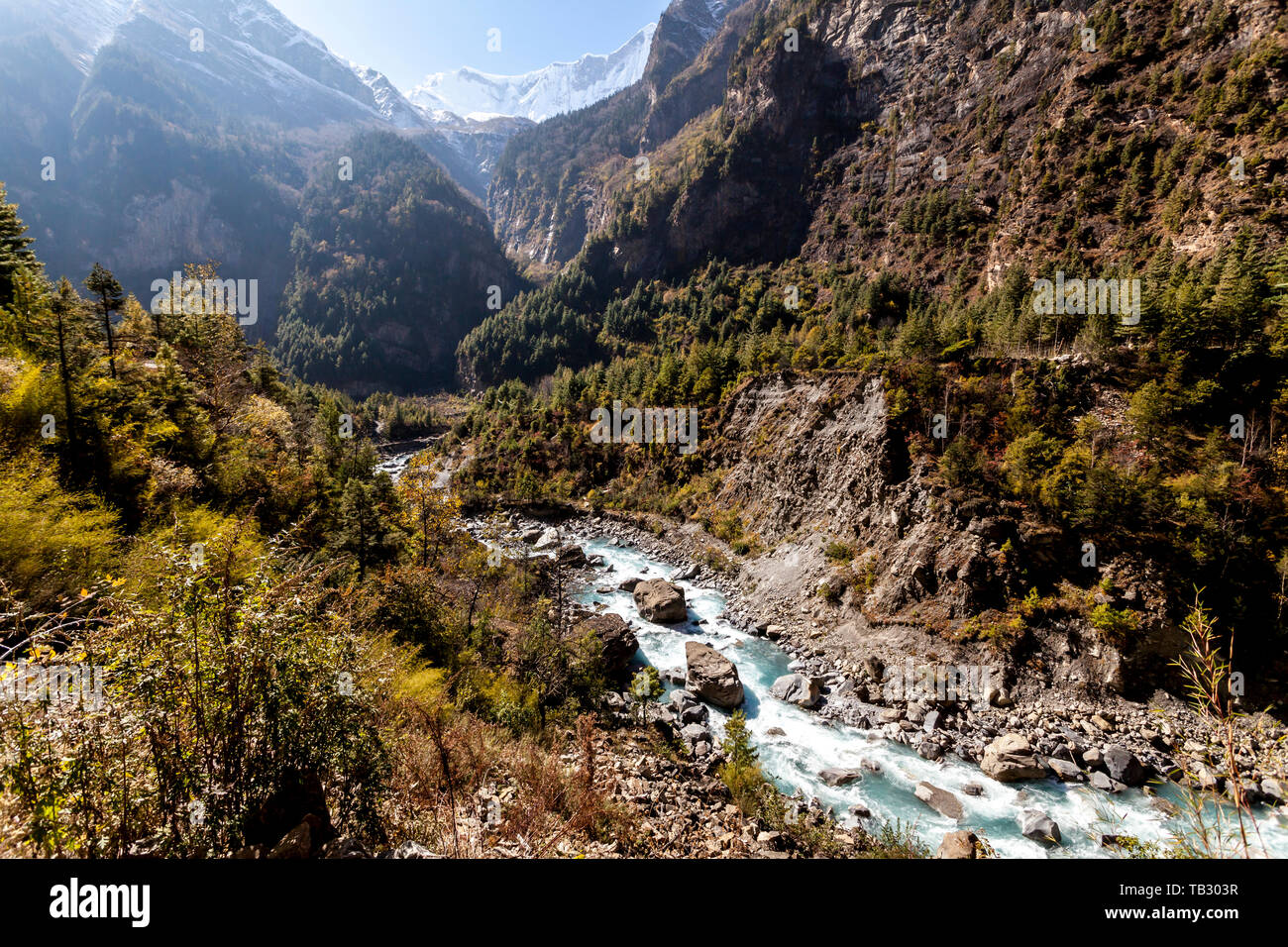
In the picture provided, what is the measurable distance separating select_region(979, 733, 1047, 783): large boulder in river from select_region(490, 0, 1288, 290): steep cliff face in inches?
1388

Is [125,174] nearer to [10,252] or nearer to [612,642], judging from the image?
[10,252]

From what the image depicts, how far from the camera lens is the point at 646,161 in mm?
151250

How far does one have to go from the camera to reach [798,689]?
15984 mm

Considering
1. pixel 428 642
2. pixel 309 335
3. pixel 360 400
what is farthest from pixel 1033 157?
pixel 309 335

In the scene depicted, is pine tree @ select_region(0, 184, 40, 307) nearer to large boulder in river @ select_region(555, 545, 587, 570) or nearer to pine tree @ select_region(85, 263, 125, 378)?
pine tree @ select_region(85, 263, 125, 378)

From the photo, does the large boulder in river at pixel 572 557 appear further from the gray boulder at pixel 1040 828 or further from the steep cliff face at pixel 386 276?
the steep cliff face at pixel 386 276

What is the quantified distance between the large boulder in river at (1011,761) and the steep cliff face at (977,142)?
35.3 metres

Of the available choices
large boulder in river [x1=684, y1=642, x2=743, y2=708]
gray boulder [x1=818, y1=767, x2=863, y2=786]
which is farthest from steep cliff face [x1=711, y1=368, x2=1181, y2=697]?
gray boulder [x1=818, y1=767, x2=863, y2=786]

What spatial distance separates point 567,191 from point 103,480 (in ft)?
709

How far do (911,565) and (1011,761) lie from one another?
7334 mm

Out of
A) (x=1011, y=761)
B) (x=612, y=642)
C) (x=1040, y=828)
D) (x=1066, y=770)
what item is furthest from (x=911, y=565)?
(x=612, y=642)

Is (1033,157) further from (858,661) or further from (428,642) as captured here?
(428,642)

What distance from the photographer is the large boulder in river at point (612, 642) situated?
16.4 metres

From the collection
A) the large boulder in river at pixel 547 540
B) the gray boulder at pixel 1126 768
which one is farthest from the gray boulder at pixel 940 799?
Result: the large boulder in river at pixel 547 540
